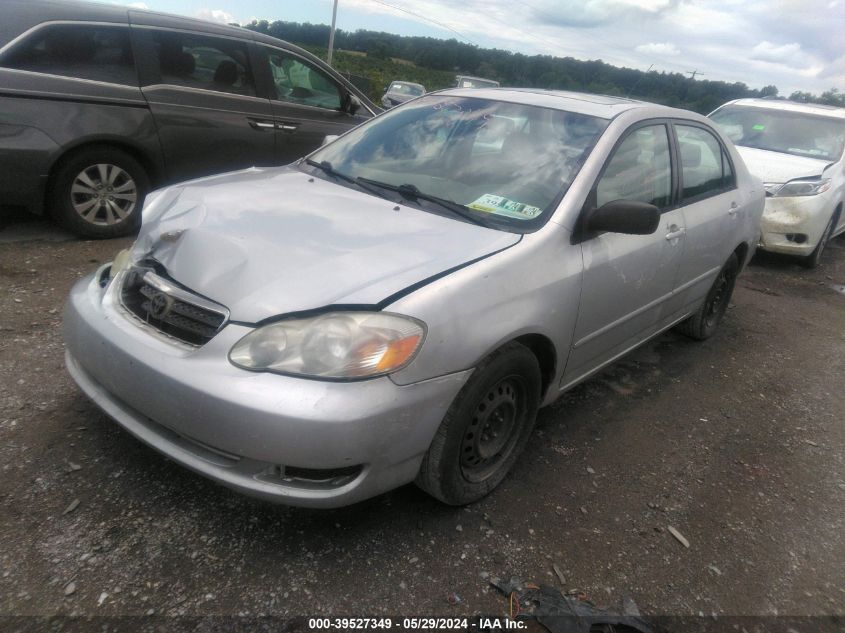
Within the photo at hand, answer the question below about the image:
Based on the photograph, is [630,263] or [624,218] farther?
[630,263]

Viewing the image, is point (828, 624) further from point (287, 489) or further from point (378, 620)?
point (287, 489)

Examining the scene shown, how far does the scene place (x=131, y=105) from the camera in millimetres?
4941

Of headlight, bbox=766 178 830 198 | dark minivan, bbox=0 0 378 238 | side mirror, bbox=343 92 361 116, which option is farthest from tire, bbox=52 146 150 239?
headlight, bbox=766 178 830 198

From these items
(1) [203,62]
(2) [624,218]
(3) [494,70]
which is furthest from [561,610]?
(3) [494,70]

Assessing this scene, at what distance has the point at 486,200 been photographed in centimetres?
276

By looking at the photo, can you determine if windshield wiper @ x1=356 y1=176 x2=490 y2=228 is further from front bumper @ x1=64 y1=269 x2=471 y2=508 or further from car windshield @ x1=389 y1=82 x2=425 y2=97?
car windshield @ x1=389 y1=82 x2=425 y2=97

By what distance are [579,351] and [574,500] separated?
2.18 feet

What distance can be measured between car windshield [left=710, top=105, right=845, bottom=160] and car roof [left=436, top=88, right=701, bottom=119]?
15.3 ft

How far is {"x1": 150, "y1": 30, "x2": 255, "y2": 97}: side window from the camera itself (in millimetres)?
5148

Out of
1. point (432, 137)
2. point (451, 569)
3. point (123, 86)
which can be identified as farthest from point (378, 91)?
point (451, 569)

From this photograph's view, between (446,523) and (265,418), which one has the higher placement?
(265,418)

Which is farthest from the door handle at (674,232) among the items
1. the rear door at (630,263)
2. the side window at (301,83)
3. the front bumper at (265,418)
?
the side window at (301,83)

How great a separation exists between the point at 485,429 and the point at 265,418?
97cm

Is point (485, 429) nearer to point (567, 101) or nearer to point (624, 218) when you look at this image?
point (624, 218)
